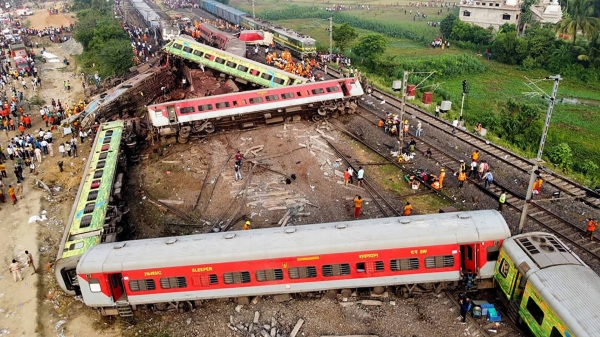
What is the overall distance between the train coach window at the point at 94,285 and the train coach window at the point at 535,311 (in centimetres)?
1517

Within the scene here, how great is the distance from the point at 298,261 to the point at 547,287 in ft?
27.2

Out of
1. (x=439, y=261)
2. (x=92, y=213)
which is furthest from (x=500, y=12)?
(x=92, y=213)

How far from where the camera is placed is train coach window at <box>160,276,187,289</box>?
17969 mm

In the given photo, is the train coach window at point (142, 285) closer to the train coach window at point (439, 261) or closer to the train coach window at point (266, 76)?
the train coach window at point (439, 261)

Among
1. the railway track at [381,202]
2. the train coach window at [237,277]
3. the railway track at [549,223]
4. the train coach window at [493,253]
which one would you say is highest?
the train coach window at [493,253]

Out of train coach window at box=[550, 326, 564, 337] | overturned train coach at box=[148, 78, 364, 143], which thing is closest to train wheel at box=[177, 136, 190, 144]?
overturned train coach at box=[148, 78, 364, 143]

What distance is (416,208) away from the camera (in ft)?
81.2

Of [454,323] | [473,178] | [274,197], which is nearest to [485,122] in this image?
[473,178]

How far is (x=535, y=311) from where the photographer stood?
1510cm

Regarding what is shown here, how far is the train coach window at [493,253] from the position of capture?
56.7 feet

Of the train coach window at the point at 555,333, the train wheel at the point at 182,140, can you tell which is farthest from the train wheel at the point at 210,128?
the train coach window at the point at 555,333

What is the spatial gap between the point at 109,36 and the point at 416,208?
169 feet

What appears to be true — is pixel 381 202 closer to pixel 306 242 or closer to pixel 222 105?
pixel 306 242

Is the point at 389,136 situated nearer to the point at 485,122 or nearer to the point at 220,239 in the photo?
the point at 485,122
